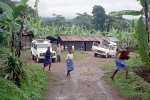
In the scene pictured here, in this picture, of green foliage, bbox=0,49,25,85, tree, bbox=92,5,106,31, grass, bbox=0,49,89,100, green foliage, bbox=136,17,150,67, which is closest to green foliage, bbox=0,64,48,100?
grass, bbox=0,49,89,100

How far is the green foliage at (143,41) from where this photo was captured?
13148 millimetres

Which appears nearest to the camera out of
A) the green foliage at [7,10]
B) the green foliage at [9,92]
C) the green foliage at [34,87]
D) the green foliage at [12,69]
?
the green foliage at [9,92]

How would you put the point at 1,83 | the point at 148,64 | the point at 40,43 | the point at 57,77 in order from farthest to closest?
1. the point at 40,43
2. the point at 57,77
3. the point at 148,64
4. the point at 1,83

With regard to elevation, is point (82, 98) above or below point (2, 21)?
A: below

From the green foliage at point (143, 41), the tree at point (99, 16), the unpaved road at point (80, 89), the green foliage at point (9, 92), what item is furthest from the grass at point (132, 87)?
the tree at point (99, 16)

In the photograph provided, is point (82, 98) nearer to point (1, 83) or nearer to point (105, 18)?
point (1, 83)

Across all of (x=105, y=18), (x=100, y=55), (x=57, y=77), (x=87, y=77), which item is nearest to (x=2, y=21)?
(x=57, y=77)

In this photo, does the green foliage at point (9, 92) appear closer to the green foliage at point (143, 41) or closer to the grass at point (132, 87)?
the grass at point (132, 87)

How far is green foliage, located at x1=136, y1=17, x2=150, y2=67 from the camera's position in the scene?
1315cm

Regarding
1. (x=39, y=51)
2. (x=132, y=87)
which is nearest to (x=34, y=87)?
(x=132, y=87)

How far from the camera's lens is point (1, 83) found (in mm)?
10734

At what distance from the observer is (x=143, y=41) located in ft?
43.5

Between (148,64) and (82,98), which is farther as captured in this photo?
(148,64)

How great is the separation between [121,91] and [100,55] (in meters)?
21.3
